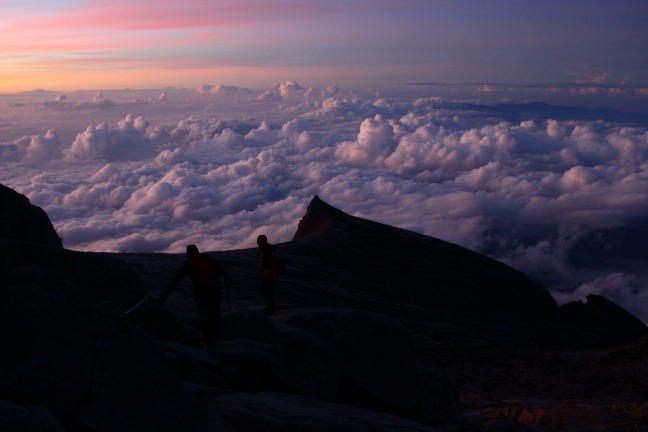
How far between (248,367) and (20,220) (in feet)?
15.9

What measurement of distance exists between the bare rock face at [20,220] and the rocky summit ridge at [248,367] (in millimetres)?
19

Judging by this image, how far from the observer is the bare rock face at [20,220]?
11084 millimetres

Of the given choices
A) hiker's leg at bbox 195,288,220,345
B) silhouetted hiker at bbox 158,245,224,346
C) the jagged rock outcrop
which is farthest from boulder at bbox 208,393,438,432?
the jagged rock outcrop

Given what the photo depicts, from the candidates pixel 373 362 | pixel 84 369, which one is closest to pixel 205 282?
pixel 373 362

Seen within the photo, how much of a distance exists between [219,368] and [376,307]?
675 inches

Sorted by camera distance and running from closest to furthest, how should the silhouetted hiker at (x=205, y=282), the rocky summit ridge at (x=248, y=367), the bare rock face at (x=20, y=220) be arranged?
the rocky summit ridge at (x=248, y=367) → the silhouetted hiker at (x=205, y=282) → the bare rock face at (x=20, y=220)

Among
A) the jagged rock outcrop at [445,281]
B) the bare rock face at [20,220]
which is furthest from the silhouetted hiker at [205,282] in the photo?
the jagged rock outcrop at [445,281]

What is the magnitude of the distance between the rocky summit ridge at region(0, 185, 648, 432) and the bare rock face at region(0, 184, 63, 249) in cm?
2

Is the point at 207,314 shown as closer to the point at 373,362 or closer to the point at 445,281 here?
the point at 373,362

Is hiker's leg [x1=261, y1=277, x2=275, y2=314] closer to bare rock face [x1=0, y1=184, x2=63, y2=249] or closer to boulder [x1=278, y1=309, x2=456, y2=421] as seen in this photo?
boulder [x1=278, y1=309, x2=456, y2=421]

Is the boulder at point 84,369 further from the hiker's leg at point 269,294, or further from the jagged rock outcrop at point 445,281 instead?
the jagged rock outcrop at point 445,281

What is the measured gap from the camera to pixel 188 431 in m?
→ 6.57

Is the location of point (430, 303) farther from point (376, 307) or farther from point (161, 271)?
point (161, 271)

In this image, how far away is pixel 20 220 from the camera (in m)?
11.2
